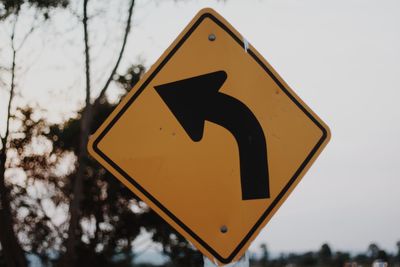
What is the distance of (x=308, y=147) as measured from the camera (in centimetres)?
222

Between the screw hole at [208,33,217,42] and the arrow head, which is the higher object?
the screw hole at [208,33,217,42]

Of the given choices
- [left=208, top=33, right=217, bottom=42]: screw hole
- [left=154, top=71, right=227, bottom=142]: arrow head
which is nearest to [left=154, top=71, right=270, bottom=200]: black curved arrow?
[left=154, top=71, right=227, bottom=142]: arrow head

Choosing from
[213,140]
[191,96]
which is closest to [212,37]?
[191,96]

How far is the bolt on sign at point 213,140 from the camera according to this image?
83.1 inches

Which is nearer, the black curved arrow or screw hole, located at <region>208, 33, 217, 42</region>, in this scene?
the black curved arrow

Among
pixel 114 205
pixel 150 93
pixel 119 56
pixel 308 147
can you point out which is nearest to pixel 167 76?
pixel 150 93

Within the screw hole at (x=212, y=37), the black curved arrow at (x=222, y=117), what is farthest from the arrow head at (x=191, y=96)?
the screw hole at (x=212, y=37)

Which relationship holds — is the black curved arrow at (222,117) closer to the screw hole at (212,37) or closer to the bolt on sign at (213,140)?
the bolt on sign at (213,140)

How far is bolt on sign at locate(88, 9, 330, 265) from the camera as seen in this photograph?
2.11 m

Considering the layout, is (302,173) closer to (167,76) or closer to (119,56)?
(167,76)

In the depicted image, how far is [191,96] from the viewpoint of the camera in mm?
2260

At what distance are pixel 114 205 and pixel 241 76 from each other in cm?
1899

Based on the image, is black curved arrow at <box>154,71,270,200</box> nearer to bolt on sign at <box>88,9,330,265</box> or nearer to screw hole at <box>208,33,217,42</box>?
bolt on sign at <box>88,9,330,265</box>

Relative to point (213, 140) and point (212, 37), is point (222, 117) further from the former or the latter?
point (212, 37)
